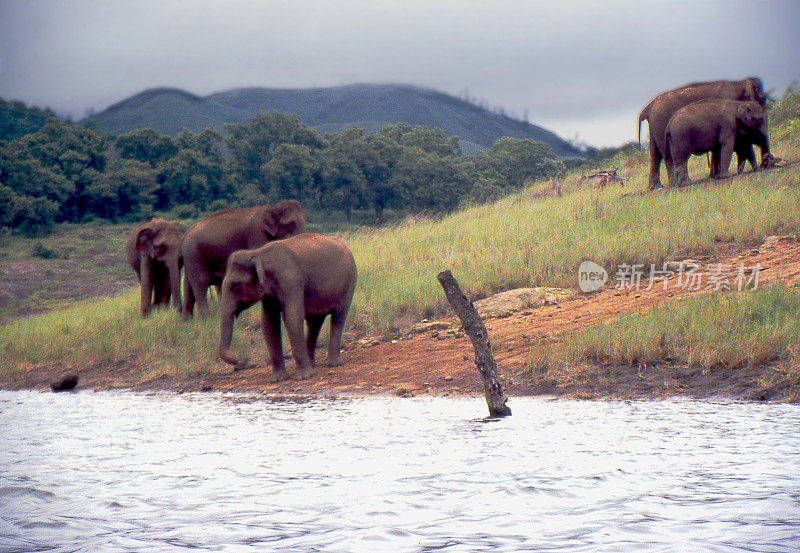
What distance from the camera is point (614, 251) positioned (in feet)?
35.0

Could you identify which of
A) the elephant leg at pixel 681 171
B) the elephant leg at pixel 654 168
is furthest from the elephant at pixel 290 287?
the elephant leg at pixel 654 168

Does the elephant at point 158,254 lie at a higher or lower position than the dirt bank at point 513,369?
higher

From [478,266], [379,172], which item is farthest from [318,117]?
[478,266]

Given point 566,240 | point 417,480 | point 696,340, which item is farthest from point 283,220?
point 417,480

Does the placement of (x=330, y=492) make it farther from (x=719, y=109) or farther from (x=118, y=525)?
(x=719, y=109)

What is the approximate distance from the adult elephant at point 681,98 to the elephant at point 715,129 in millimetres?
810

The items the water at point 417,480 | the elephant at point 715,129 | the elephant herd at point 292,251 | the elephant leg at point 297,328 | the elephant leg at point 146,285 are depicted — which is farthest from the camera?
the elephant at point 715,129

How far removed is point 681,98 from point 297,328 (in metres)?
10.8

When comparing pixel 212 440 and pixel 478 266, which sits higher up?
pixel 478 266

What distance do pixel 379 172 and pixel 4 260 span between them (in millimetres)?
22900

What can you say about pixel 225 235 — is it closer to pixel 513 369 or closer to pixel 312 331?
pixel 312 331

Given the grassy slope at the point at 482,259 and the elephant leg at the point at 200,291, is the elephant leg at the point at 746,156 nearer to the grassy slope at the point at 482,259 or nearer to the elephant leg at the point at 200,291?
the grassy slope at the point at 482,259

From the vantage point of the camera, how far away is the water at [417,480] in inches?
114

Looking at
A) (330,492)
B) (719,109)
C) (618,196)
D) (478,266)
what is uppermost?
(719,109)
